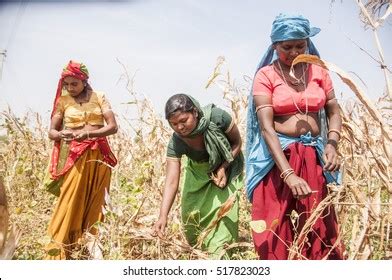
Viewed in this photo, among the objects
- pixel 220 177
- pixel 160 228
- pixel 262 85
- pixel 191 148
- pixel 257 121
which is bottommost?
pixel 160 228

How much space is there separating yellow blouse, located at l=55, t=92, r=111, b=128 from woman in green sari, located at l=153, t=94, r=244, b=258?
530mm

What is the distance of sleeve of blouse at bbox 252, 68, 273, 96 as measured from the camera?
202cm

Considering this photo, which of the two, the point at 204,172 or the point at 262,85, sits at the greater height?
the point at 262,85

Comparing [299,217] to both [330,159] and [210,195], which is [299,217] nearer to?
[330,159]

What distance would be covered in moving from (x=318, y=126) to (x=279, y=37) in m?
0.32

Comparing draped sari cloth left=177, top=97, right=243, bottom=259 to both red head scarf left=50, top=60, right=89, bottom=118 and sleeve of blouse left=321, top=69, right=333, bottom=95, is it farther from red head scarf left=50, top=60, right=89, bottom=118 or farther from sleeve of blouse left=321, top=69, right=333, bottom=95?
red head scarf left=50, top=60, right=89, bottom=118

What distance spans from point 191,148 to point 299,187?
57 centimetres

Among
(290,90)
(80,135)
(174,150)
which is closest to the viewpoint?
(290,90)

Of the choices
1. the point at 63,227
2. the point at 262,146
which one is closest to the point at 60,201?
the point at 63,227

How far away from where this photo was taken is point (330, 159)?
1958 millimetres

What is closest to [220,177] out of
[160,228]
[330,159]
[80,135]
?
[160,228]

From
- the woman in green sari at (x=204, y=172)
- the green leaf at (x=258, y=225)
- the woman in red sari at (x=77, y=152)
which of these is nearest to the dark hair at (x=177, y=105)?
the woman in green sari at (x=204, y=172)

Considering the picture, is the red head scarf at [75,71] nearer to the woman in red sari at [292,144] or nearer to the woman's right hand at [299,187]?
the woman in red sari at [292,144]
